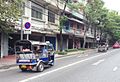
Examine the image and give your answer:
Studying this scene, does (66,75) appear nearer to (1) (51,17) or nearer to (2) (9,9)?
(2) (9,9)

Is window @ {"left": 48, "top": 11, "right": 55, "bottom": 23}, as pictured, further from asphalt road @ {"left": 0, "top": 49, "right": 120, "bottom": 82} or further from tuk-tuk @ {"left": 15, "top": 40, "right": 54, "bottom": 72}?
tuk-tuk @ {"left": 15, "top": 40, "right": 54, "bottom": 72}

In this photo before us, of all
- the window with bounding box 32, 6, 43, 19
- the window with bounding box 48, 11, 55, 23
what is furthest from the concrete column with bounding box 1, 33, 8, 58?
the window with bounding box 48, 11, 55, 23

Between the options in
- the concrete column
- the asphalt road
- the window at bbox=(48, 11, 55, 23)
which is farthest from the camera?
the window at bbox=(48, 11, 55, 23)

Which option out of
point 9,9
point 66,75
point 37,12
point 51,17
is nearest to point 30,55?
point 66,75

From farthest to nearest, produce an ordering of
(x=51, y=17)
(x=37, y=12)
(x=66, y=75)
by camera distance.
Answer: (x=51, y=17) → (x=37, y=12) → (x=66, y=75)

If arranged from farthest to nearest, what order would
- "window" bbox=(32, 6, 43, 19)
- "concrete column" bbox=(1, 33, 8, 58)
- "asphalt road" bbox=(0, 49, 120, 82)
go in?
"window" bbox=(32, 6, 43, 19) → "concrete column" bbox=(1, 33, 8, 58) → "asphalt road" bbox=(0, 49, 120, 82)

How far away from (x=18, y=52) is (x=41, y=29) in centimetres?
1961

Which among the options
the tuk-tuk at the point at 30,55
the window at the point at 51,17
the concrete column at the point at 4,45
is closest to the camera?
the tuk-tuk at the point at 30,55

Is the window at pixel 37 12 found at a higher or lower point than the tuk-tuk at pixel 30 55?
higher

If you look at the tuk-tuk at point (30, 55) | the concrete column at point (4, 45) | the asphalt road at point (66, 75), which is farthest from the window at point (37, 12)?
the tuk-tuk at point (30, 55)

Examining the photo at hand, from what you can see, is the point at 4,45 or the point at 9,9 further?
the point at 4,45

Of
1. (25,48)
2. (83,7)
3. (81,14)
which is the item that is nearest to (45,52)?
(25,48)

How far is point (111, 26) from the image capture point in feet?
221

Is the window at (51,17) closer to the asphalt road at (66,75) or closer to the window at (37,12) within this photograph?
the window at (37,12)
